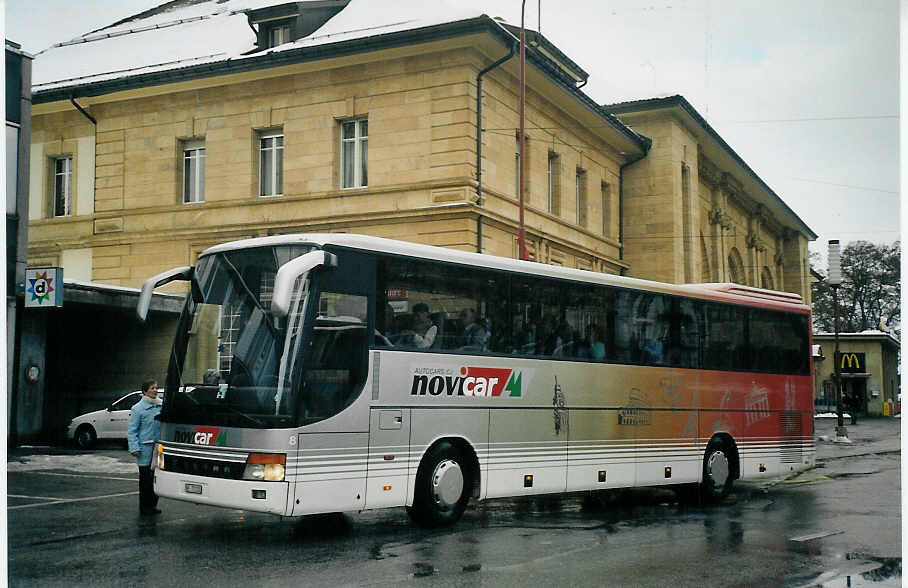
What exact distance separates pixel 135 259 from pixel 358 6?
9.21 meters

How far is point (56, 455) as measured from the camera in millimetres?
21406

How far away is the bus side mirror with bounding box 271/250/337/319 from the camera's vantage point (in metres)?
9.13

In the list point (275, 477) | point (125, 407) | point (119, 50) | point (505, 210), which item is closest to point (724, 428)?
point (275, 477)

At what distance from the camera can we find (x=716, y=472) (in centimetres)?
1520

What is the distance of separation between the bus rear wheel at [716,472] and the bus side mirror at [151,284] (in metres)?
7.85

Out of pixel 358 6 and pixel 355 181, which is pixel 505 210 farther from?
pixel 358 6

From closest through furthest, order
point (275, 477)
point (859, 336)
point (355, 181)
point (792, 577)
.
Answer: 1. point (792, 577)
2. point (275, 477)
3. point (355, 181)
4. point (859, 336)

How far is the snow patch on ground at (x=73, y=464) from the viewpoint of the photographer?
726 inches

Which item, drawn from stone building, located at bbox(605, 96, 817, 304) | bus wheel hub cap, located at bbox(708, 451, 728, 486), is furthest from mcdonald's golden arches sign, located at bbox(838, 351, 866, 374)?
bus wheel hub cap, located at bbox(708, 451, 728, 486)

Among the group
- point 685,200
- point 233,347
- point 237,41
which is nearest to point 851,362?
point 685,200

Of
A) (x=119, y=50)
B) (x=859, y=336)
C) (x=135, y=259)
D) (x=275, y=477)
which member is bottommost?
(x=275, y=477)

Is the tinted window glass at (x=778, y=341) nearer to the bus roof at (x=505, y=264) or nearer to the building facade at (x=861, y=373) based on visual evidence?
the bus roof at (x=505, y=264)

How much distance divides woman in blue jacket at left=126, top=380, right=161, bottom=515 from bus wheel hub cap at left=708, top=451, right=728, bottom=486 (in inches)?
301

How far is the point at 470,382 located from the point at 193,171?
64.3ft
